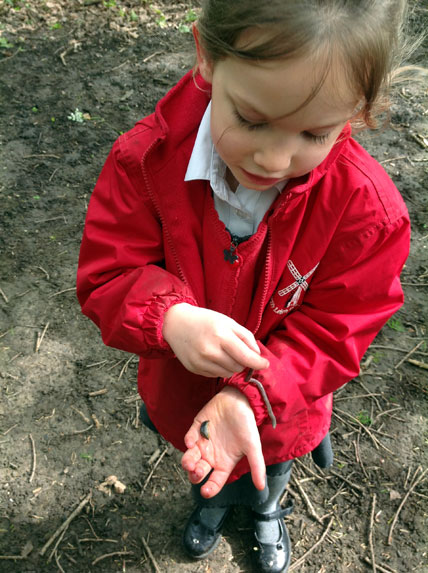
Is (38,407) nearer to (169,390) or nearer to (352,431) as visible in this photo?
(169,390)

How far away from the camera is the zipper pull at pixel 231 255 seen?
160cm

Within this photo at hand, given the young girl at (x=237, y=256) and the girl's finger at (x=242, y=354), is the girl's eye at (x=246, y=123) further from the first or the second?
the girl's finger at (x=242, y=354)

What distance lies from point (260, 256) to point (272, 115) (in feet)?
1.71

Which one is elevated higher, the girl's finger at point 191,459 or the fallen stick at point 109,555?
the girl's finger at point 191,459

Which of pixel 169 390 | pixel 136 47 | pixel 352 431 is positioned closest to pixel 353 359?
pixel 169 390

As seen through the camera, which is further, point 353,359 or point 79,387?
point 79,387

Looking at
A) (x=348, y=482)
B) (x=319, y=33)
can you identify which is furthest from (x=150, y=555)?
(x=319, y=33)

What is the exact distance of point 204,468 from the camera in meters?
1.55

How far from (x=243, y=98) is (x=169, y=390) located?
41.8 inches

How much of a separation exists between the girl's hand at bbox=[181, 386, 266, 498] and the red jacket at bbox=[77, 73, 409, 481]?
0.16 feet

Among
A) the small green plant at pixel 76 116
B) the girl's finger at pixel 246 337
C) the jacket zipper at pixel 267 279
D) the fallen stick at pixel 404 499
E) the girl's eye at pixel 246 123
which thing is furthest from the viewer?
the small green plant at pixel 76 116

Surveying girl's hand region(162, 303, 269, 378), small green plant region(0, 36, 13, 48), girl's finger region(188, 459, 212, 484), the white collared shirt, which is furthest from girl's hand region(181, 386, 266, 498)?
small green plant region(0, 36, 13, 48)

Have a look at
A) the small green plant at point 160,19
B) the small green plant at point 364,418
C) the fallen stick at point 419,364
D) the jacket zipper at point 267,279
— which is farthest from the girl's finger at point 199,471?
the small green plant at point 160,19

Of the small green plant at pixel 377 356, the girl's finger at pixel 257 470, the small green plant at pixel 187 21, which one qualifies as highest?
the small green plant at pixel 187 21
